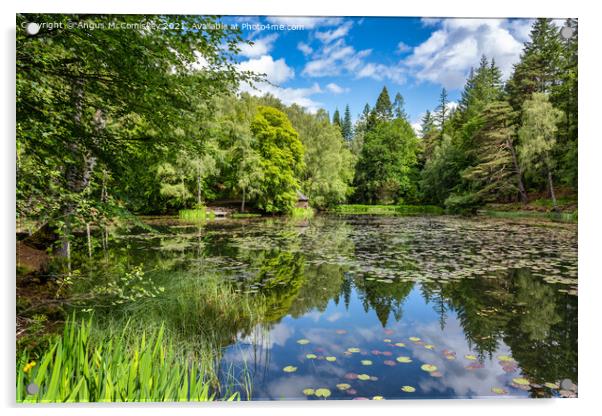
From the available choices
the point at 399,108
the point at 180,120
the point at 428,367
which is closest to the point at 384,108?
the point at 399,108

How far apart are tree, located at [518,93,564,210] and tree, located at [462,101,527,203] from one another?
7.1 inches

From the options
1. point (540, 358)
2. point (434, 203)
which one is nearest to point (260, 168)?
point (434, 203)

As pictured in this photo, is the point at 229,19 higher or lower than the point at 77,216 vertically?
higher

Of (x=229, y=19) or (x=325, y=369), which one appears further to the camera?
(x=229, y=19)

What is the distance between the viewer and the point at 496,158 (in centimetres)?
528

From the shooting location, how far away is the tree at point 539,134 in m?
3.99

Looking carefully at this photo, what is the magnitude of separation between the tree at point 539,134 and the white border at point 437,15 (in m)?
0.69

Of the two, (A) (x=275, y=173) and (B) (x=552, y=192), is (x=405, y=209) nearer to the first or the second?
(B) (x=552, y=192)

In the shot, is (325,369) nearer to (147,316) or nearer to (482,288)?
(147,316)

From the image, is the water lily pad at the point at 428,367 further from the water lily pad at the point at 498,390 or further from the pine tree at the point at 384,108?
the pine tree at the point at 384,108

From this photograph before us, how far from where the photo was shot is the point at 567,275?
17.5 ft

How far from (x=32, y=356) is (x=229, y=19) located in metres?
3.06

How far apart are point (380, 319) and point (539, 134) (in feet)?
9.64

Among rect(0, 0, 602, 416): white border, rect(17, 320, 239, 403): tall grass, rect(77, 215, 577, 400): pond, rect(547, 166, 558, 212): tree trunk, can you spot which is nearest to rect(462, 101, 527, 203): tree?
rect(547, 166, 558, 212): tree trunk
